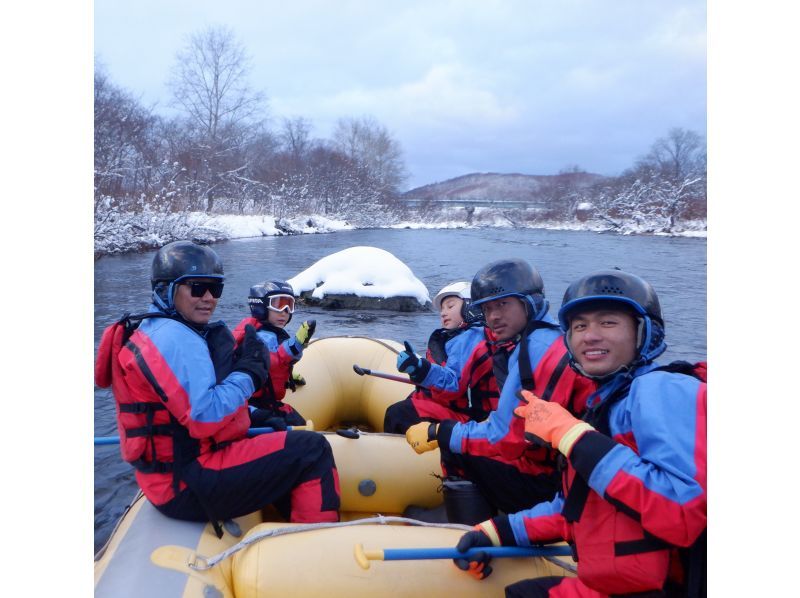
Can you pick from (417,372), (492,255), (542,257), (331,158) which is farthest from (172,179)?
(331,158)

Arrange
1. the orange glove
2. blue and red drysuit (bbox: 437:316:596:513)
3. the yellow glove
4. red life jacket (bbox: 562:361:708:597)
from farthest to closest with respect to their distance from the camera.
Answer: the yellow glove < blue and red drysuit (bbox: 437:316:596:513) < the orange glove < red life jacket (bbox: 562:361:708:597)

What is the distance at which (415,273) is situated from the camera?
1870cm

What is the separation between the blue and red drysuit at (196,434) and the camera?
7.16 feet

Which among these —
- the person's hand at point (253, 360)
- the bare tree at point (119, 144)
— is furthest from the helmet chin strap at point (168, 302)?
the bare tree at point (119, 144)

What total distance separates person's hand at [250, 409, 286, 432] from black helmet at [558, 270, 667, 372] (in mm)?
1918

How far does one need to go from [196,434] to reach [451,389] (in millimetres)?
1663

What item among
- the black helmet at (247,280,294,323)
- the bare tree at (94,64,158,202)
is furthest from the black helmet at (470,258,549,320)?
the bare tree at (94,64,158,202)

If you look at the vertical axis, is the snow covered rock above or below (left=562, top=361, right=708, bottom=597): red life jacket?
above

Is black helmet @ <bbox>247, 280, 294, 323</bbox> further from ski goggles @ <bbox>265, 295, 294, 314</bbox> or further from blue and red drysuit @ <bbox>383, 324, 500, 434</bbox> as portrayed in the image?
blue and red drysuit @ <bbox>383, 324, 500, 434</bbox>

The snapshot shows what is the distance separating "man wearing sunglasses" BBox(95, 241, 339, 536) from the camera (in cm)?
219

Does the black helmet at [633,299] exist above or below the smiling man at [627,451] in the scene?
above

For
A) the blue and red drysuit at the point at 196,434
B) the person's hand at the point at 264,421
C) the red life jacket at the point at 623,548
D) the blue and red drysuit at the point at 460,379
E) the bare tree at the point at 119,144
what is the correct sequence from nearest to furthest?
the red life jacket at the point at 623,548 < the blue and red drysuit at the point at 196,434 < the person's hand at the point at 264,421 < the blue and red drysuit at the point at 460,379 < the bare tree at the point at 119,144

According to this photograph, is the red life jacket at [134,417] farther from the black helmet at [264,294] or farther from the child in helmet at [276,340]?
the black helmet at [264,294]

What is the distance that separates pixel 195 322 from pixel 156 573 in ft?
3.28
